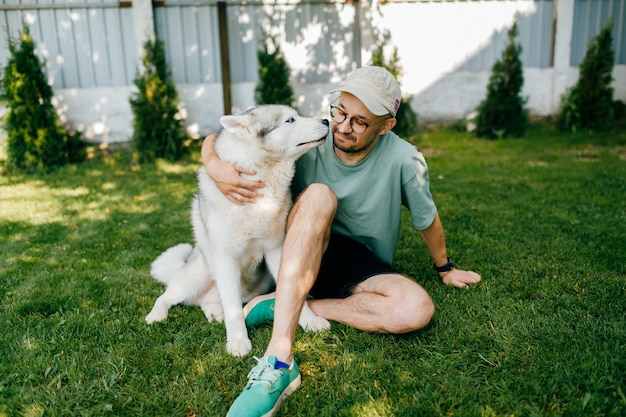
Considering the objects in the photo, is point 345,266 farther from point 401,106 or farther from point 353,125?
point 401,106

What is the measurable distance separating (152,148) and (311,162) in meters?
5.31

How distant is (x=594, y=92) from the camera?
28.4 feet

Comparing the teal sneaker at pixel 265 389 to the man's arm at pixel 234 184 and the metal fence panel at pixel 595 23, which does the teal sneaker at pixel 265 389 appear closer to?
the man's arm at pixel 234 184

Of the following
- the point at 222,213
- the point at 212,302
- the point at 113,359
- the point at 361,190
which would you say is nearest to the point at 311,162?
the point at 361,190

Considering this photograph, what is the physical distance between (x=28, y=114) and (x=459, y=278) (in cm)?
652

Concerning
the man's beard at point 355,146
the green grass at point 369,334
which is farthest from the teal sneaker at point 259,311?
the man's beard at point 355,146

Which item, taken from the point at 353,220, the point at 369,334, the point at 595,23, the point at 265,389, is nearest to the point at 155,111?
the point at 353,220

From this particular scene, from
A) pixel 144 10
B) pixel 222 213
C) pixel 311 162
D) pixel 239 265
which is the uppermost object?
pixel 144 10

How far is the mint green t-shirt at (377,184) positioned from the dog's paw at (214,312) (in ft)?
3.05

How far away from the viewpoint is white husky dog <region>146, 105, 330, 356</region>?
278 cm

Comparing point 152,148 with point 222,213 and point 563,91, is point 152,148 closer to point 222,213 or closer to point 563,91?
point 222,213

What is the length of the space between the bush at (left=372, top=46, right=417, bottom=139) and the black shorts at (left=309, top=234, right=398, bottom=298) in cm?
532

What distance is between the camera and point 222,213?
2.88 metres

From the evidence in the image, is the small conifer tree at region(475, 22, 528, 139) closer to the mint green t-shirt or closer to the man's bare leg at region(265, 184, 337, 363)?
the mint green t-shirt
